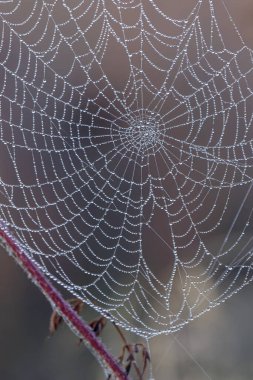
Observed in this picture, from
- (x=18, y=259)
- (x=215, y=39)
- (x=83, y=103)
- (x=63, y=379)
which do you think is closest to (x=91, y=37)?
(x=83, y=103)

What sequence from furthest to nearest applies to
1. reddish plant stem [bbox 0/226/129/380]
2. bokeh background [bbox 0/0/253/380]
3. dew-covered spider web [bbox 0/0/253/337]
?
bokeh background [bbox 0/0/253/380]
dew-covered spider web [bbox 0/0/253/337]
reddish plant stem [bbox 0/226/129/380]

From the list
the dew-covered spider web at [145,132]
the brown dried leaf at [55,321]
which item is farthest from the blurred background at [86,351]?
the brown dried leaf at [55,321]

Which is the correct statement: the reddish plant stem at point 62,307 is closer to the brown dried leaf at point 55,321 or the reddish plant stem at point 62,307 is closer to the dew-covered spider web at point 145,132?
the brown dried leaf at point 55,321

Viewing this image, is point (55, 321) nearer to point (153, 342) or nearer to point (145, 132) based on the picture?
point (145, 132)

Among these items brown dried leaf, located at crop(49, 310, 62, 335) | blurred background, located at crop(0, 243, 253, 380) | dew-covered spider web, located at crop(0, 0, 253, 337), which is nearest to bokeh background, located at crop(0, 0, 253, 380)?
blurred background, located at crop(0, 243, 253, 380)

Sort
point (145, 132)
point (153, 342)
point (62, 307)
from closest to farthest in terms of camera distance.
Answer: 1. point (62, 307)
2. point (145, 132)
3. point (153, 342)

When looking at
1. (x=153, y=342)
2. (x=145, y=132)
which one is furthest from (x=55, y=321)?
(x=153, y=342)

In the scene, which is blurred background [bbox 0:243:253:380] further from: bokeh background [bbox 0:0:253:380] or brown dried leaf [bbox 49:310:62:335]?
brown dried leaf [bbox 49:310:62:335]
